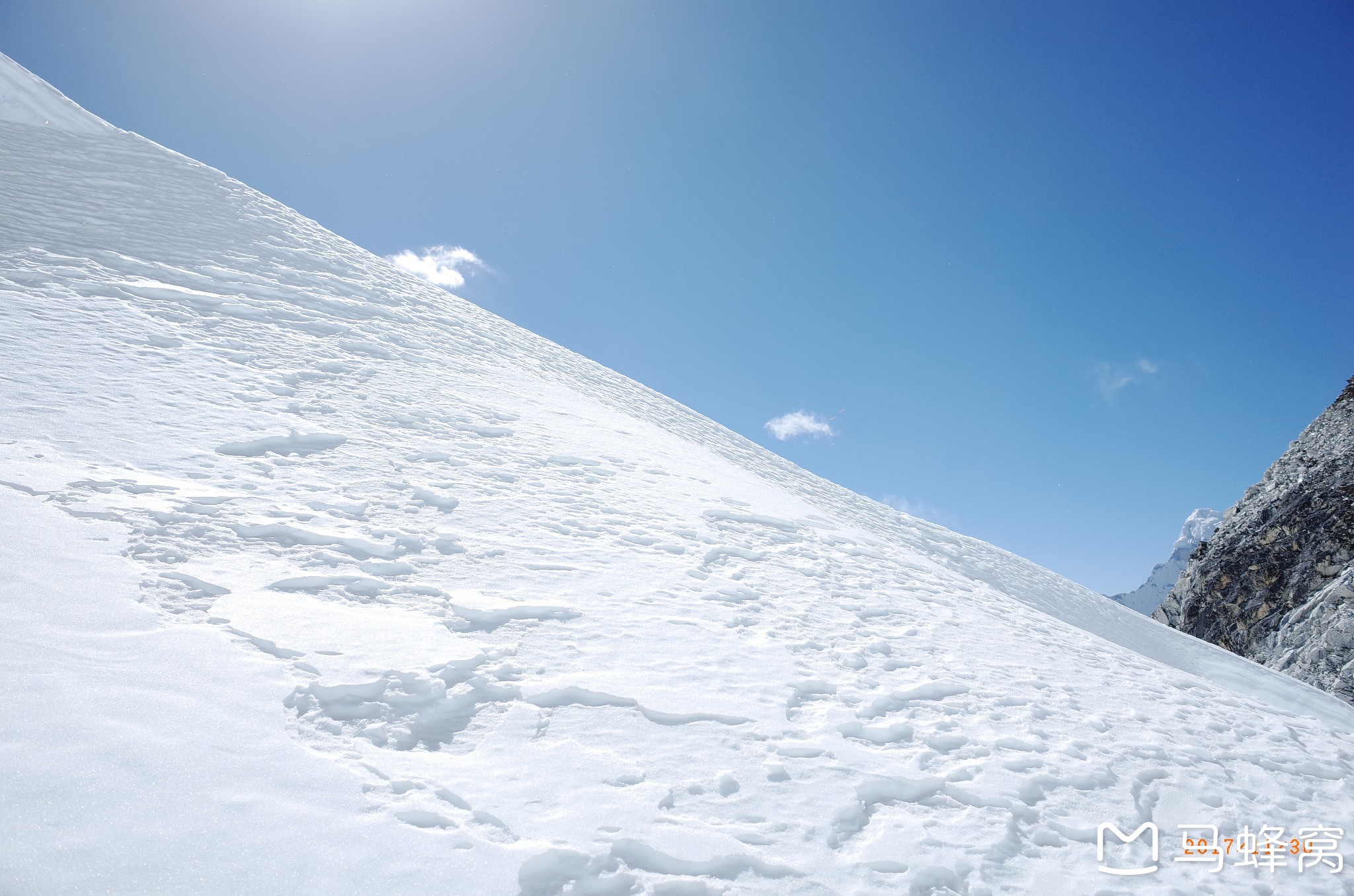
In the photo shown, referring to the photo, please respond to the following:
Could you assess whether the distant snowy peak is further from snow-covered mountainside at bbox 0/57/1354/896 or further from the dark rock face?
the dark rock face

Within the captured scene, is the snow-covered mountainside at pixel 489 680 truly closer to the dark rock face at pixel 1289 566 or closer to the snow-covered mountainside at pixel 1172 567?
the dark rock face at pixel 1289 566

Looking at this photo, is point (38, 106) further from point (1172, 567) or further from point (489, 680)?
point (1172, 567)

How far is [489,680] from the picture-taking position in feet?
10.2

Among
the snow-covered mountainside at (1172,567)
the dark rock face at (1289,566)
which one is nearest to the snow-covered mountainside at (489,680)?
the dark rock face at (1289,566)

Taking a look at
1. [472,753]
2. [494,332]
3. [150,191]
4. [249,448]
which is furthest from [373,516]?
[150,191]

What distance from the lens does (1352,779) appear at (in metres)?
4.11

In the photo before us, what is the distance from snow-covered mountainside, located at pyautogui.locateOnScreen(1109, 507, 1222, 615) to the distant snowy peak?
14532 centimetres

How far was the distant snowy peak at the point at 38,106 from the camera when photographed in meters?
14.0

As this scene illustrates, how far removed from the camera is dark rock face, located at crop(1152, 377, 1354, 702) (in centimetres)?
Answer: 1432

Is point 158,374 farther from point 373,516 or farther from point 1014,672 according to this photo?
point 1014,672

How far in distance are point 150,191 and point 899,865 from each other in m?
15.3

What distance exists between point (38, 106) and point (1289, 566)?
1305 inches

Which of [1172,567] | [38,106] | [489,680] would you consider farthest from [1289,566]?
[1172,567]

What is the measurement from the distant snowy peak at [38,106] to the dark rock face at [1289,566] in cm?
2750
